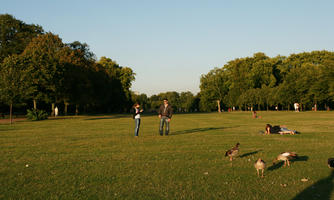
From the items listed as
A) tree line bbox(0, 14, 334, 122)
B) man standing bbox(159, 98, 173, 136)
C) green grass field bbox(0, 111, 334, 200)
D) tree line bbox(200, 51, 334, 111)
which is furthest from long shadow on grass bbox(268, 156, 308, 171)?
tree line bbox(200, 51, 334, 111)

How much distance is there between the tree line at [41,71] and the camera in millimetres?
37719

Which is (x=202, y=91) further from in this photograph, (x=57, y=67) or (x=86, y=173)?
(x=86, y=173)

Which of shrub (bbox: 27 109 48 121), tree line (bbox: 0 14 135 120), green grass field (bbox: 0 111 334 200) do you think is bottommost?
green grass field (bbox: 0 111 334 200)

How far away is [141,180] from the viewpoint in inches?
303

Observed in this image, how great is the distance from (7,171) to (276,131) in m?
16.0

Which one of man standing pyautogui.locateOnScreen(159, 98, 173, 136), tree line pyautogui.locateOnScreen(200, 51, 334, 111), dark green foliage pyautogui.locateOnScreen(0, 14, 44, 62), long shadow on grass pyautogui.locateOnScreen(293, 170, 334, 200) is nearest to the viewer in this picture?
long shadow on grass pyautogui.locateOnScreen(293, 170, 334, 200)

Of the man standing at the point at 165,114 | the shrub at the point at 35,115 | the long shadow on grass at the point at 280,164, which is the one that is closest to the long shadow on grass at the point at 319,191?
the long shadow on grass at the point at 280,164

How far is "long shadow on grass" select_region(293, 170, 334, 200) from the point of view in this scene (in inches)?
246

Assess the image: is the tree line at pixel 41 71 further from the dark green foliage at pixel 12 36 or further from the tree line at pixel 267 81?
the tree line at pixel 267 81

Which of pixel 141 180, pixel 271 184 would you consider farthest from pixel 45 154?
pixel 271 184

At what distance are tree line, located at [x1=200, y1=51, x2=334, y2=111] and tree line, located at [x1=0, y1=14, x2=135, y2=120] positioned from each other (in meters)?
44.3

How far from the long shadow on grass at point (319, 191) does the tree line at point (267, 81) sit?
72.9 metres

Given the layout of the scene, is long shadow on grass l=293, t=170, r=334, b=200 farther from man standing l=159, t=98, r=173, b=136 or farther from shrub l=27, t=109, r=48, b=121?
shrub l=27, t=109, r=48, b=121

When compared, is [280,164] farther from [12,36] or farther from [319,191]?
[12,36]
